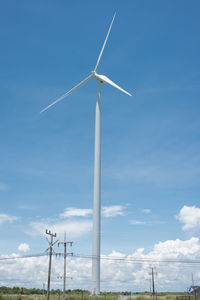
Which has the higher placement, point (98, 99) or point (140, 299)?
point (98, 99)

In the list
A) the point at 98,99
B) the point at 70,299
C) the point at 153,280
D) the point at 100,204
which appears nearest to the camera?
the point at 70,299

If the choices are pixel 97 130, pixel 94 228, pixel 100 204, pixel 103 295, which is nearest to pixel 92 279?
pixel 103 295

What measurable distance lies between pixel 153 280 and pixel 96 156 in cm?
5477

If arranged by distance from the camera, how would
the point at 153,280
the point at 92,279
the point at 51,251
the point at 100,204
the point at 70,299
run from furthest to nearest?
the point at 153,280, the point at 100,204, the point at 92,279, the point at 70,299, the point at 51,251

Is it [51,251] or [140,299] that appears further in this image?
[140,299]

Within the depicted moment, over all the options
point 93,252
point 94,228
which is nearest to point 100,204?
point 94,228

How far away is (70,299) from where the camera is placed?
63.8m

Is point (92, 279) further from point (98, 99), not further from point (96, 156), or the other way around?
point (98, 99)

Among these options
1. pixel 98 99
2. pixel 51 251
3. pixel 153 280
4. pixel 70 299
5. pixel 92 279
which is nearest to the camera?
pixel 51 251

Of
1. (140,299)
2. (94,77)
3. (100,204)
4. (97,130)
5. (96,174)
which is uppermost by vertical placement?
(94,77)

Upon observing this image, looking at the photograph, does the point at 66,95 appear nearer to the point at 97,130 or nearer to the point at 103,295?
the point at 97,130

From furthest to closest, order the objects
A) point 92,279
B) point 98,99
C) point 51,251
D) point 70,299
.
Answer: point 98,99 → point 92,279 → point 70,299 → point 51,251

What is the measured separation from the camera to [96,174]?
7431cm

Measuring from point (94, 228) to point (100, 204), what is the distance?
5.23 m
